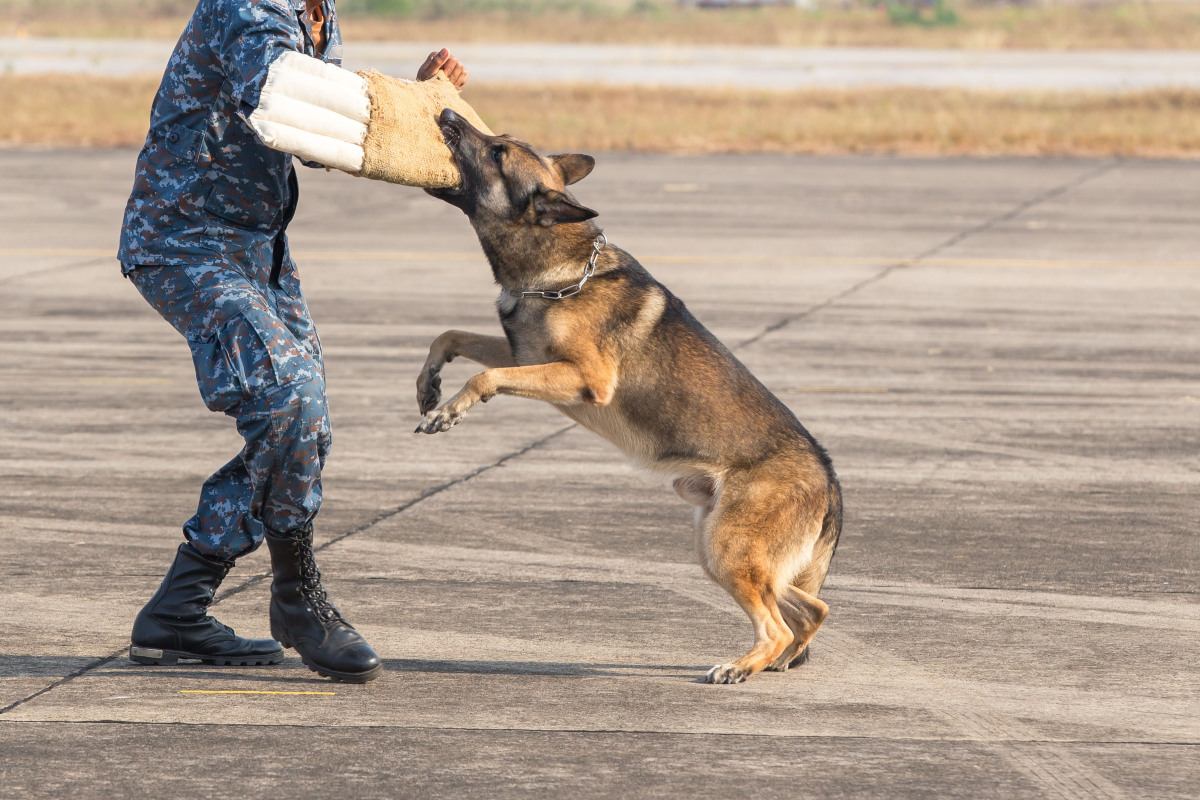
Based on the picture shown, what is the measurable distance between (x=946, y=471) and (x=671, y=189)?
12.0 meters

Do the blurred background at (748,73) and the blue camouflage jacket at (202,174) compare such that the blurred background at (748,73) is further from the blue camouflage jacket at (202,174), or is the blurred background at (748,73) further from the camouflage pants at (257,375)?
the camouflage pants at (257,375)

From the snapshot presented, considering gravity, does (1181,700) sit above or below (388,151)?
below

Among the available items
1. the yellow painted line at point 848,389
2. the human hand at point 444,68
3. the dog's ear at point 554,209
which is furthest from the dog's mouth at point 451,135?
the yellow painted line at point 848,389

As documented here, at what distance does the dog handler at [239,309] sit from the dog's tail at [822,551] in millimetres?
1333

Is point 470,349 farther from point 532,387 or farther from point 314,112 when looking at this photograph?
point 314,112

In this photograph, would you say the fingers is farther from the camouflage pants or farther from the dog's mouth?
the camouflage pants

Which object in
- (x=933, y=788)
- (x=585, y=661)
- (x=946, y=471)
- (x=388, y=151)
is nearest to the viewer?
(x=933, y=788)

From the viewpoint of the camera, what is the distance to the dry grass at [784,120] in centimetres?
2352

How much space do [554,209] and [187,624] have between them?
5.65 ft

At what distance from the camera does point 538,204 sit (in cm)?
527

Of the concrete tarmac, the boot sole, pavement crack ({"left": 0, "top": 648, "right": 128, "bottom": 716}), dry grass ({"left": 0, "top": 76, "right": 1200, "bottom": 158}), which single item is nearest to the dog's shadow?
the concrete tarmac

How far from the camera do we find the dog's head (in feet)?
17.0

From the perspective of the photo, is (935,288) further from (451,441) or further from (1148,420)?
(451,441)

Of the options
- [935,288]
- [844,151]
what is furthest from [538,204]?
[844,151]
